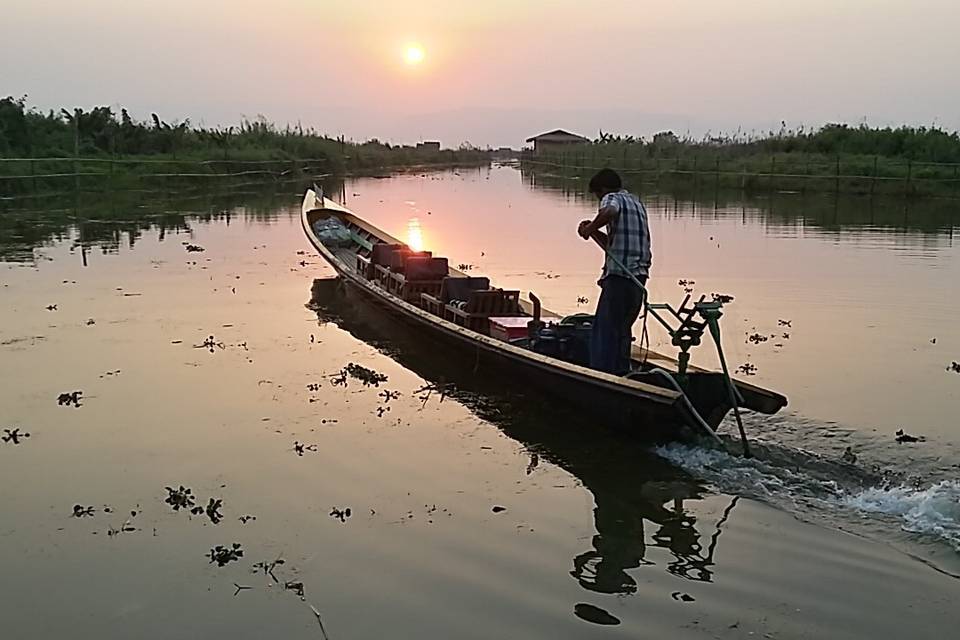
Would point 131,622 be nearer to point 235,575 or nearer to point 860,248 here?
point 235,575

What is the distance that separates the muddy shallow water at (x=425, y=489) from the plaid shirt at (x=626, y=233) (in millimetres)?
1234

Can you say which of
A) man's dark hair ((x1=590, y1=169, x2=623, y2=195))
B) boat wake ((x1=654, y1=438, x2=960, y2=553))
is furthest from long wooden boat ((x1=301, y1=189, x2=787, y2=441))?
man's dark hair ((x1=590, y1=169, x2=623, y2=195))

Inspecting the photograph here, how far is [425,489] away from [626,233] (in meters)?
2.30

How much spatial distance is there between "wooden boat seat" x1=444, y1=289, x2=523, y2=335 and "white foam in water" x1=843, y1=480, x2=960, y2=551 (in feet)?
12.7

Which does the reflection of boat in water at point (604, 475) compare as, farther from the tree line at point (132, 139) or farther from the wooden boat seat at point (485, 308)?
the tree line at point (132, 139)

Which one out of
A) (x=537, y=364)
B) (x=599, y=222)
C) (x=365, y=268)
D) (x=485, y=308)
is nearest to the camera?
(x=599, y=222)

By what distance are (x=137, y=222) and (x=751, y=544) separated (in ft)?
59.9

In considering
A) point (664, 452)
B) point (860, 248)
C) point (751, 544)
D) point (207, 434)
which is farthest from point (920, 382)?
point (860, 248)

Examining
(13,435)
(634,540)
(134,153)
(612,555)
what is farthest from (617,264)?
(134,153)

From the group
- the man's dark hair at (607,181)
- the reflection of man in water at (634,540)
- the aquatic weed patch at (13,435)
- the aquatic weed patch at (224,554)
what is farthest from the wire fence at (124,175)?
the reflection of man in water at (634,540)

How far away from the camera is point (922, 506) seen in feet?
15.5

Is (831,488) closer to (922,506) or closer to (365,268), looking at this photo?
(922,506)

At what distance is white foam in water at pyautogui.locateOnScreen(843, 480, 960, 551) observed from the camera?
4.54 m

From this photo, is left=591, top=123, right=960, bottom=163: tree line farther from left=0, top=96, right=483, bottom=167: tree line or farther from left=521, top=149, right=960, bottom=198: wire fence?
left=0, top=96, right=483, bottom=167: tree line
